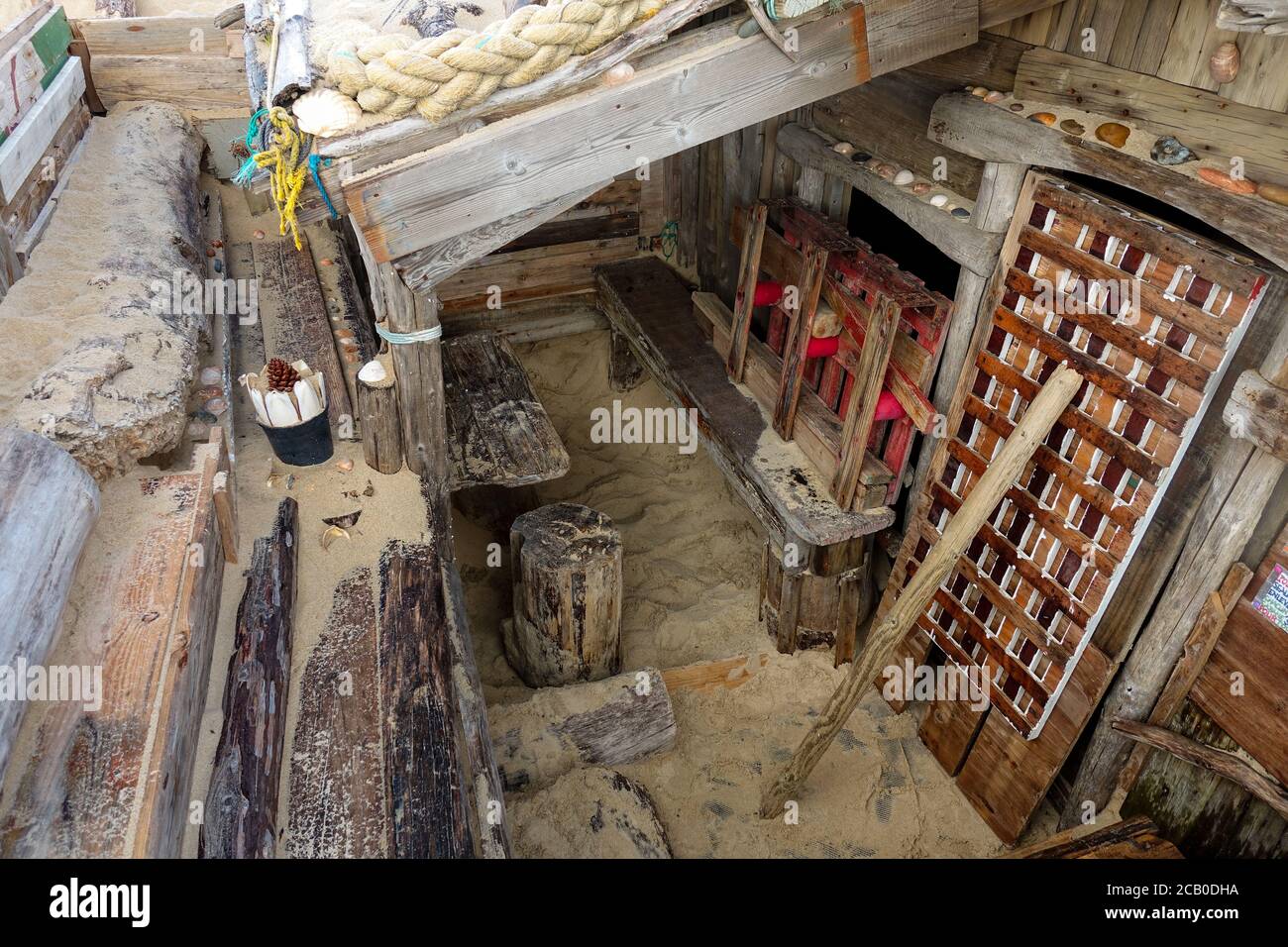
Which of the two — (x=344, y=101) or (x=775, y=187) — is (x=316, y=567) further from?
(x=775, y=187)

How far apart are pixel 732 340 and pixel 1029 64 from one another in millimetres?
2259

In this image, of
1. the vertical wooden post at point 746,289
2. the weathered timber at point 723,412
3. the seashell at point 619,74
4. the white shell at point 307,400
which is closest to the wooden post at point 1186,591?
the weathered timber at point 723,412

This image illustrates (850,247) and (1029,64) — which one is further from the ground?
(1029,64)

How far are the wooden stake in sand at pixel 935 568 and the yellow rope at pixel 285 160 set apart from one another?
9.18ft

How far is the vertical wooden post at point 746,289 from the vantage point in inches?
195

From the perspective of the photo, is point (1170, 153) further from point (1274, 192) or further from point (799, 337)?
point (799, 337)

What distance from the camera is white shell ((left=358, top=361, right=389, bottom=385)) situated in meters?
3.81

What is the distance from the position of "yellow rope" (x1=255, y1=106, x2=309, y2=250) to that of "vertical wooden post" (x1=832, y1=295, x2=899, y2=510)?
251 cm

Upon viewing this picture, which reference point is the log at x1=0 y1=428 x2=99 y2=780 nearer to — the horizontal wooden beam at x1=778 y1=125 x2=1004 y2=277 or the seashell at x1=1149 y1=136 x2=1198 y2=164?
the horizontal wooden beam at x1=778 y1=125 x2=1004 y2=277

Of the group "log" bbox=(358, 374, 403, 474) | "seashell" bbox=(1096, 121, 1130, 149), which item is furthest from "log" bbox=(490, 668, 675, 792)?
"seashell" bbox=(1096, 121, 1130, 149)

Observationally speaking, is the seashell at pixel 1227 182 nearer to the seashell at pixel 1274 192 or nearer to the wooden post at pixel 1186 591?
the seashell at pixel 1274 192

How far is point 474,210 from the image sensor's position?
3219 mm

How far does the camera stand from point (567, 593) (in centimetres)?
436

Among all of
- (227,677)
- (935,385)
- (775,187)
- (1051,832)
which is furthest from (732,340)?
(227,677)
